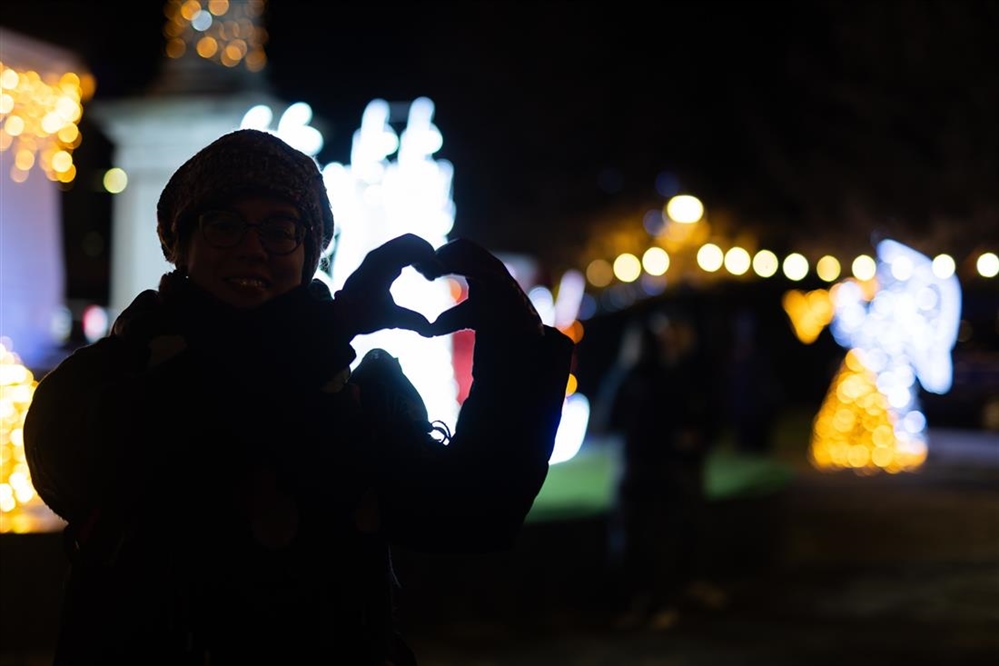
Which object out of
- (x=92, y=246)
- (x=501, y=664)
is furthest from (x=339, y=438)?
(x=92, y=246)

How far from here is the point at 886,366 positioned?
18.4 metres

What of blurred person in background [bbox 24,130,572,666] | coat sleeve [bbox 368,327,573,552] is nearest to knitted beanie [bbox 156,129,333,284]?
blurred person in background [bbox 24,130,572,666]

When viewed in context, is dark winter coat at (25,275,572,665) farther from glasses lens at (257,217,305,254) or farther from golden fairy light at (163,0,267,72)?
golden fairy light at (163,0,267,72)

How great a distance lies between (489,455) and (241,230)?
0.44 m

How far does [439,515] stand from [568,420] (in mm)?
10579

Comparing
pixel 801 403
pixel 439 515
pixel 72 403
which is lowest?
pixel 801 403

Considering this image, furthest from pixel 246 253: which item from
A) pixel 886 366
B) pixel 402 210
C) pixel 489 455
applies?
pixel 886 366

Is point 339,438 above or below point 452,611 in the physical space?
above

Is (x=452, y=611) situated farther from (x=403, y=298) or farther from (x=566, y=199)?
(x=566, y=199)

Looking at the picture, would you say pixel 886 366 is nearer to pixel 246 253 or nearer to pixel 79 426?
pixel 246 253

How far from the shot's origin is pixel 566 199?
91.4ft

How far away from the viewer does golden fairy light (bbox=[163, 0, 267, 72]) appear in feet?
29.2

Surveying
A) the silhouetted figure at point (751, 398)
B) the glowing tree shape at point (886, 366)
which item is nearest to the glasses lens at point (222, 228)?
the silhouetted figure at point (751, 398)

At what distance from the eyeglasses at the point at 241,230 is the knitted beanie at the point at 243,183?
0.08 ft
